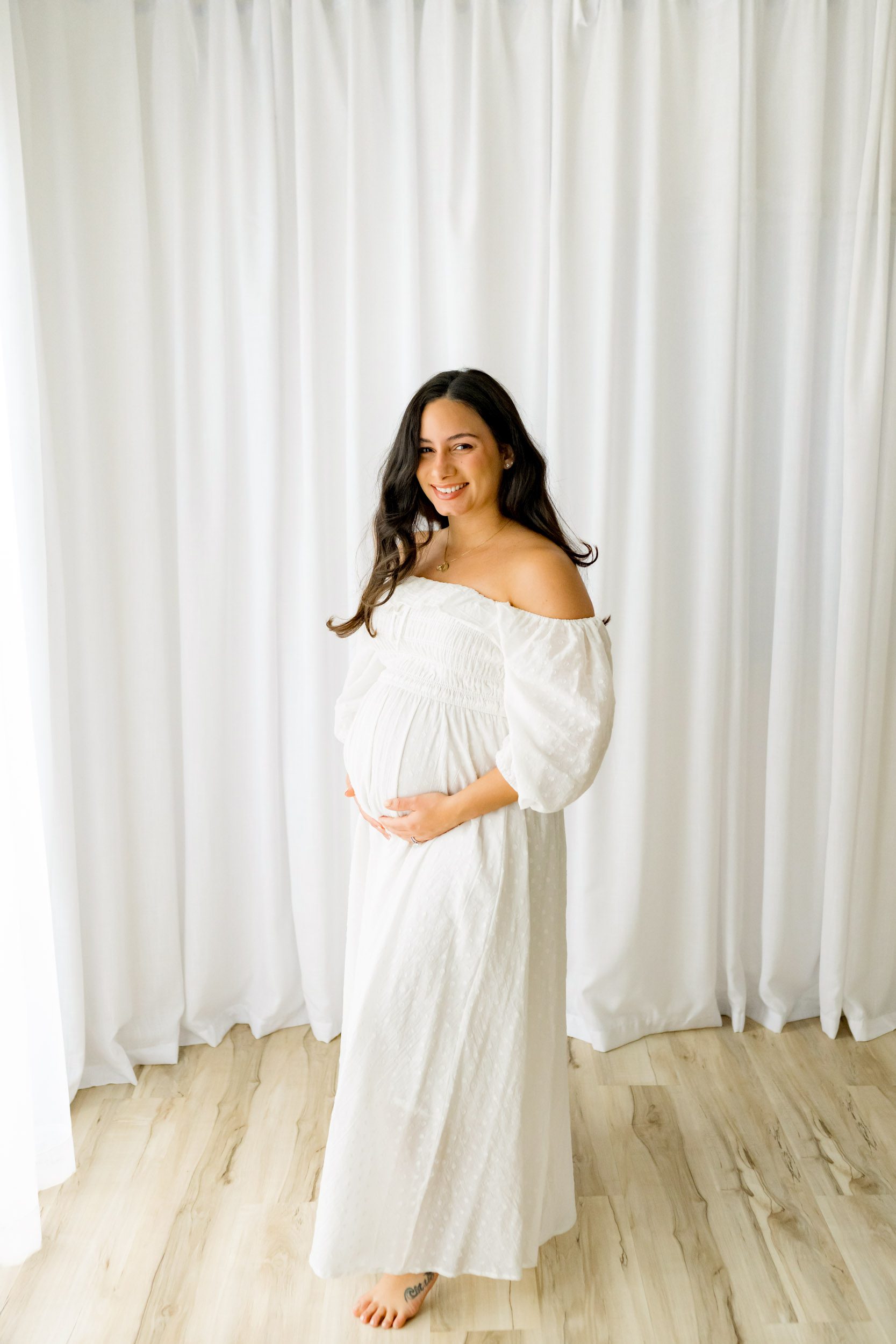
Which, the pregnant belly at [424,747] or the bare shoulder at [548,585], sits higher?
the bare shoulder at [548,585]

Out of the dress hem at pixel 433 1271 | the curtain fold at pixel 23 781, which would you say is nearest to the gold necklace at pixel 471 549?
the curtain fold at pixel 23 781

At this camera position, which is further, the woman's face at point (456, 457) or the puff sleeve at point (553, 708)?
the woman's face at point (456, 457)

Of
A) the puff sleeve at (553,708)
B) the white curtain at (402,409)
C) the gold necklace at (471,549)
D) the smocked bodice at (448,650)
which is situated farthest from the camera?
the white curtain at (402,409)

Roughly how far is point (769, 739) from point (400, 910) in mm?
1314

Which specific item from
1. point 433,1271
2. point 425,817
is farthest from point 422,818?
point 433,1271

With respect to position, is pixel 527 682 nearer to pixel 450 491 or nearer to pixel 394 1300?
pixel 450 491

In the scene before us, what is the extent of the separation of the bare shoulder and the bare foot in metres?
1.12

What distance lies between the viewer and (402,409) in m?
2.40

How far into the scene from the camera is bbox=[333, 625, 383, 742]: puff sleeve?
1.85 m

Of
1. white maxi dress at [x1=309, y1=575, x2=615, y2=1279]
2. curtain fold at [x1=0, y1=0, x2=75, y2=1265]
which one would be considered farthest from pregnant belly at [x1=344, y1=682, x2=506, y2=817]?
curtain fold at [x1=0, y1=0, x2=75, y2=1265]

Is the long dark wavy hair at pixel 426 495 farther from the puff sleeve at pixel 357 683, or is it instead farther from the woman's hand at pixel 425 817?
the woman's hand at pixel 425 817

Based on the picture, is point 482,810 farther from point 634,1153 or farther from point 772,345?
point 772,345

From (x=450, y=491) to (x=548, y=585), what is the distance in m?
0.25

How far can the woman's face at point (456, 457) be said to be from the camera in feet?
5.40
